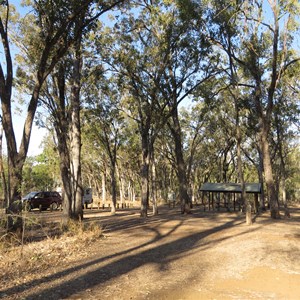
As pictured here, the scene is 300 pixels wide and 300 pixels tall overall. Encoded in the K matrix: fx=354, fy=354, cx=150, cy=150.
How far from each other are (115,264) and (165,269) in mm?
1206

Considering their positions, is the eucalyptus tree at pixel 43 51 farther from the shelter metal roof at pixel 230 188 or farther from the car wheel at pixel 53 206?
the car wheel at pixel 53 206

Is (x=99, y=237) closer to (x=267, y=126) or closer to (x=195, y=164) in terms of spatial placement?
(x=267, y=126)

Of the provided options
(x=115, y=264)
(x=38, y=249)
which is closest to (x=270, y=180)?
(x=115, y=264)

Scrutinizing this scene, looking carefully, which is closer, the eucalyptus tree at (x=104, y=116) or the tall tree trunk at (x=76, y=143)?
the tall tree trunk at (x=76, y=143)

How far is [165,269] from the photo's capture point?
25.9ft

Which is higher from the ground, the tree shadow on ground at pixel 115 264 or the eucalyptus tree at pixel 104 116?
the eucalyptus tree at pixel 104 116

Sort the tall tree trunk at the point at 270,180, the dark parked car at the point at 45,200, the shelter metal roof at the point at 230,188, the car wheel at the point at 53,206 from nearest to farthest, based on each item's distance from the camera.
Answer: the tall tree trunk at the point at 270,180 → the shelter metal roof at the point at 230,188 → the dark parked car at the point at 45,200 → the car wheel at the point at 53,206

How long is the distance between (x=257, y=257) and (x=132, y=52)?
14.2 metres

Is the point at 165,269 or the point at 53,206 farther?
the point at 53,206

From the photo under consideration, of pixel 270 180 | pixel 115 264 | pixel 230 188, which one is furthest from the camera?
pixel 230 188

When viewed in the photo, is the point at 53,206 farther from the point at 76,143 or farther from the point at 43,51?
the point at 43,51

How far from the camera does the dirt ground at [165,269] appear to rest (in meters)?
6.18

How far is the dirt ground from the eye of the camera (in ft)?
20.3

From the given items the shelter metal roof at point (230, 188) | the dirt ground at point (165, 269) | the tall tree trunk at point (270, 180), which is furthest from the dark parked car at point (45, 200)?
the dirt ground at point (165, 269)
